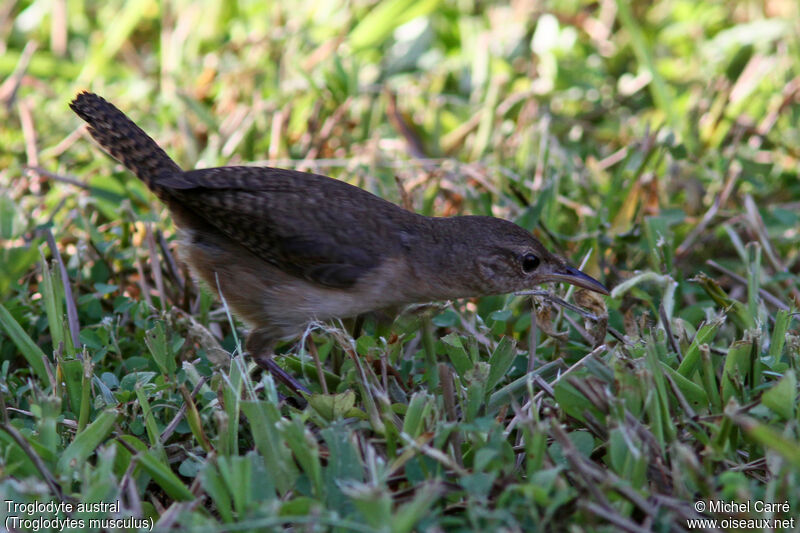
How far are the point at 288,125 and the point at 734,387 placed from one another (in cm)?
345

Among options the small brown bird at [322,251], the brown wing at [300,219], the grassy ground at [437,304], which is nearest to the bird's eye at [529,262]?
the small brown bird at [322,251]

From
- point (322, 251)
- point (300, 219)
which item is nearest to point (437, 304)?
point (322, 251)

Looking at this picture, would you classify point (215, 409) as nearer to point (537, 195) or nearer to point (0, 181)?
point (537, 195)

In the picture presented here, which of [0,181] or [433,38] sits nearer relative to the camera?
[0,181]

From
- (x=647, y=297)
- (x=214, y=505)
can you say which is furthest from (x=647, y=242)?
(x=214, y=505)

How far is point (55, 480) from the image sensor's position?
Answer: 264cm

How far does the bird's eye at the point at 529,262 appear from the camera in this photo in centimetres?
377

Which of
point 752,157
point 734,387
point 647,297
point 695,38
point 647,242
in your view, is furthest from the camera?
point 695,38

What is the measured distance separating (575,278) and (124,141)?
2110 millimetres

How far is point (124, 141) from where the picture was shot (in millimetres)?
4086

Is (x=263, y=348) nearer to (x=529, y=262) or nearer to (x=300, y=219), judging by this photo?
(x=300, y=219)

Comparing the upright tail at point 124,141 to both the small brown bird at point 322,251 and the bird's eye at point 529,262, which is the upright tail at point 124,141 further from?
the bird's eye at point 529,262

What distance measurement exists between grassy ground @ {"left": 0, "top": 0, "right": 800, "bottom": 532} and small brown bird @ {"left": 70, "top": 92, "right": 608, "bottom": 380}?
0.51ft

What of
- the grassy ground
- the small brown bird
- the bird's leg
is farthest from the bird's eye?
the bird's leg
